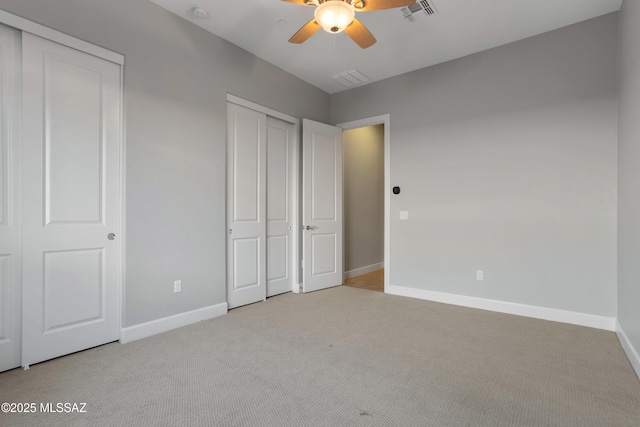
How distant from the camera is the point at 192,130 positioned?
3.17 m

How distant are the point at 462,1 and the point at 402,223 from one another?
8.24 ft

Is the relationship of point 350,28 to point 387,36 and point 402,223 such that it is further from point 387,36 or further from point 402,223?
point 402,223

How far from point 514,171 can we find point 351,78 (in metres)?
2.43

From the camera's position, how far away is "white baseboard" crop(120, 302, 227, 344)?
269cm

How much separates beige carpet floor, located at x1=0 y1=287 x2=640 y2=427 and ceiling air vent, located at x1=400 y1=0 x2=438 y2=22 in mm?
2997

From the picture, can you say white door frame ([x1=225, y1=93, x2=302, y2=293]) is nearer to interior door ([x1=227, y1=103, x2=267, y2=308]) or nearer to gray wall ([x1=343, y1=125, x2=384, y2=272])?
interior door ([x1=227, y1=103, x2=267, y2=308])

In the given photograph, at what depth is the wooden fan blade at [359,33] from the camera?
2329mm

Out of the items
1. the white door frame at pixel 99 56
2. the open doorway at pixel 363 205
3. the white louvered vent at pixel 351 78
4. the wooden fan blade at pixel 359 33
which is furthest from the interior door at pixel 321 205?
the white door frame at pixel 99 56

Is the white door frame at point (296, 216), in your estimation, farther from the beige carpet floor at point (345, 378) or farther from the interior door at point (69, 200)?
the interior door at point (69, 200)

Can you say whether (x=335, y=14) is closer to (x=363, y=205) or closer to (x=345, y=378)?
(x=345, y=378)

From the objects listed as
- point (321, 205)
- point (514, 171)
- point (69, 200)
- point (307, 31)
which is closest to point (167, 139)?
point (69, 200)

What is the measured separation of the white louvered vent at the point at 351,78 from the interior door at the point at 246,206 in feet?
4.14

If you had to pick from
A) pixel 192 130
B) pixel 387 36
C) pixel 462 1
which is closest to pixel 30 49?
pixel 192 130

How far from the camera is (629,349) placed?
7.75ft
